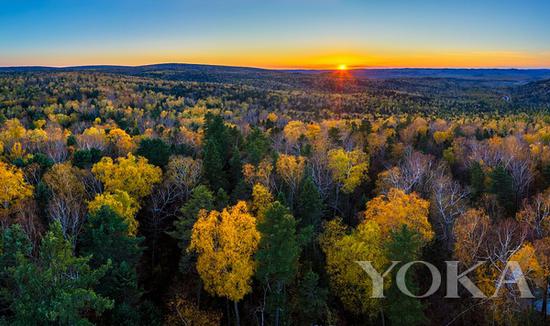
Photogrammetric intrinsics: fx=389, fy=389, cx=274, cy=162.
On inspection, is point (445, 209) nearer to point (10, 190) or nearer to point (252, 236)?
point (252, 236)

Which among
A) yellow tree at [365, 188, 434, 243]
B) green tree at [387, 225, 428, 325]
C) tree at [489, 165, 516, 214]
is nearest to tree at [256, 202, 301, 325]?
green tree at [387, 225, 428, 325]

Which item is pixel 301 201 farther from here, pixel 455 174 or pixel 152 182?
pixel 455 174

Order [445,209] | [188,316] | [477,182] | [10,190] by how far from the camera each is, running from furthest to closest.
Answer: [477,182], [445,209], [10,190], [188,316]

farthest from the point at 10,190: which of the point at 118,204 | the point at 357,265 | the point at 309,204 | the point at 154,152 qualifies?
the point at 357,265

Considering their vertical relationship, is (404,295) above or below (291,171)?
below

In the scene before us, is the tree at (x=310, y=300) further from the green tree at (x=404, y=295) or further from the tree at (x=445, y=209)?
the tree at (x=445, y=209)

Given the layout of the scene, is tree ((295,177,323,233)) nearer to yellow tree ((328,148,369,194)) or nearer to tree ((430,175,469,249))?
yellow tree ((328,148,369,194))
